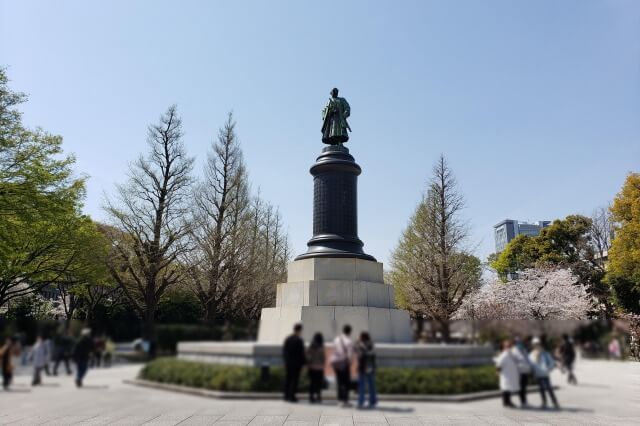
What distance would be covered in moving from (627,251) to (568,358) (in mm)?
35208

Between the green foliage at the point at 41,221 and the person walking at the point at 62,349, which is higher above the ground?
the green foliage at the point at 41,221

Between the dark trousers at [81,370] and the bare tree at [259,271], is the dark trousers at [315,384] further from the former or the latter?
the bare tree at [259,271]

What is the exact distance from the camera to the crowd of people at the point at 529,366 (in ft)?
8.27

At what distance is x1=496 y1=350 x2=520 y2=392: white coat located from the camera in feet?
8.26

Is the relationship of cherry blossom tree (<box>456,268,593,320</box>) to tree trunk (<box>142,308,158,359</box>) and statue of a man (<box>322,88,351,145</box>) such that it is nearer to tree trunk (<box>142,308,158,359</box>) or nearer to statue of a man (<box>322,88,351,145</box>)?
statue of a man (<box>322,88,351,145</box>)

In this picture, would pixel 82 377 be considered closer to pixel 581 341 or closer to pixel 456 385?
pixel 456 385

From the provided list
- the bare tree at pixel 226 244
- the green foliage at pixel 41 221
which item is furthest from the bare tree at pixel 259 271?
the green foliage at pixel 41 221

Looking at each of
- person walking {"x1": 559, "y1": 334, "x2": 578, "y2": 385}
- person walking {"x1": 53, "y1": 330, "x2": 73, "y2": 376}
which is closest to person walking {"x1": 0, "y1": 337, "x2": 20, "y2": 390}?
person walking {"x1": 53, "y1": 330, "x2": 73, "y2": 376}

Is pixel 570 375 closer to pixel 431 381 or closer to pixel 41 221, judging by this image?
pixel 431 381

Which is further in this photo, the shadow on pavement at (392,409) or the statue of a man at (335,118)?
the statue of a man at (335,118)

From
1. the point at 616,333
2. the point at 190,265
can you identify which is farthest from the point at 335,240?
the point at 190,265

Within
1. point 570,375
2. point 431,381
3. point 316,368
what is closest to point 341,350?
point 316,368

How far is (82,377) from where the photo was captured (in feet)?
8.66

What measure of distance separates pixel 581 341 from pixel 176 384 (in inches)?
106
